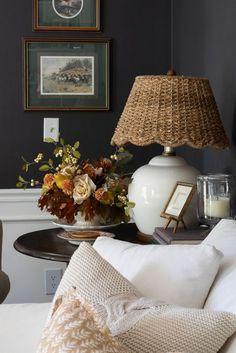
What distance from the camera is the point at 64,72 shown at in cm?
333

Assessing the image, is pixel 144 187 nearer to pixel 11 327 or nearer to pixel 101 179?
pixel 101 179

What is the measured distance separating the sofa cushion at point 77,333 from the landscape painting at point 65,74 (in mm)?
2310

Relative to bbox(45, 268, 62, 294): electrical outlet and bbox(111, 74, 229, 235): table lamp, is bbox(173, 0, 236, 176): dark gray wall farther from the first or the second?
bbox(45, 268, 62, 294): electrical outlet

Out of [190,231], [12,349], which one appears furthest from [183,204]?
[12,349]

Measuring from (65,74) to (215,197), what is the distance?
4.49 feet

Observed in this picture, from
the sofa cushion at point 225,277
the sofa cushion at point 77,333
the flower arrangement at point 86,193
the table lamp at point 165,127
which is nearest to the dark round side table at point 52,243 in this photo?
the flower arrangement at point 86,193

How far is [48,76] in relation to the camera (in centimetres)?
333

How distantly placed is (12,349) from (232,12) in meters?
1.55

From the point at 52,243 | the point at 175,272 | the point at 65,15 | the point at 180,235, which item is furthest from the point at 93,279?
the point at 65,15

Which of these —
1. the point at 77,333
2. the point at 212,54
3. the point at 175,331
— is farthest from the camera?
the point at 212,54

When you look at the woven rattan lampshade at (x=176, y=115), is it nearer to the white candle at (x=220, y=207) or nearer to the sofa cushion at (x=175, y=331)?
the white candle at (x=220, y=207)

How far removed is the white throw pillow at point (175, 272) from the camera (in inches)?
56.5

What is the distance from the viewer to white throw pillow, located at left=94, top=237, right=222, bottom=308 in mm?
1435

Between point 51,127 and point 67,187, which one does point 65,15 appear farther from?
point 67,187
